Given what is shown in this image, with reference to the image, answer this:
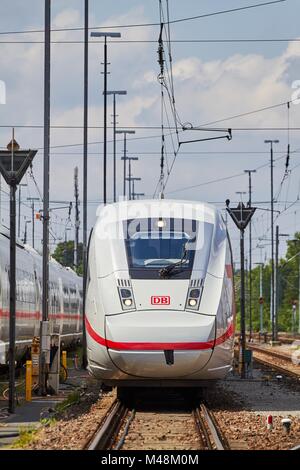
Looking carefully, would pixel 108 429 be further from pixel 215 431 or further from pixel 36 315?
pixel 36 315

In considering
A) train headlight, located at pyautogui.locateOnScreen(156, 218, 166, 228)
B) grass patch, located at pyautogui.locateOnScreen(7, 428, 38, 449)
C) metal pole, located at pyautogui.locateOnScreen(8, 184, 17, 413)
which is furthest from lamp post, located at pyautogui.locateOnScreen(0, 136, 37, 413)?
grass patch, located at pyautogui.locateOnScreen(7, 428, 38, 449)

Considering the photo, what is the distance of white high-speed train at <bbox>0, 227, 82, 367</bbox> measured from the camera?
2812 centimetres

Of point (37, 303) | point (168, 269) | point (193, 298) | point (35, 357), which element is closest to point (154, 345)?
point (193, 298)

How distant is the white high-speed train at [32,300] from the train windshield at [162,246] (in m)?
7.59

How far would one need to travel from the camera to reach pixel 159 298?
62.2 ft

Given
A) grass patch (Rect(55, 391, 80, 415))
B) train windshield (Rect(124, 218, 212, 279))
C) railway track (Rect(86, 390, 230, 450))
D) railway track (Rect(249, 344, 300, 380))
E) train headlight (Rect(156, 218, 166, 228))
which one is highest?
train headlight (Rect(156, 218, 166, 228))

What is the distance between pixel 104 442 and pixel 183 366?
372 centimetres

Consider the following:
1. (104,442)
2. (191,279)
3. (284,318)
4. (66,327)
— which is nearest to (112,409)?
(191,279)

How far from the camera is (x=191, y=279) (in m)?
19.3

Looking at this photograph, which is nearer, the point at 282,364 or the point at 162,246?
the point at 162,246

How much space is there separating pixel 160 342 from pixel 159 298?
74 cm

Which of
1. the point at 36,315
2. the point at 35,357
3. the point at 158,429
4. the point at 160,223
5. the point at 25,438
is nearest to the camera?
the point at 25,438

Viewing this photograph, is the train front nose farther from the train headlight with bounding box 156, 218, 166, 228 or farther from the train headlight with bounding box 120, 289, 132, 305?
the train headlight with bounding box 156, 218, 166, 228

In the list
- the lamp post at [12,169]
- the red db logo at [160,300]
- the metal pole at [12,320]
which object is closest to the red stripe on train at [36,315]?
the metal pole at [12,320]
